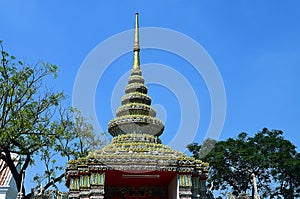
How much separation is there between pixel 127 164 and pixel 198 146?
28833 millimetres

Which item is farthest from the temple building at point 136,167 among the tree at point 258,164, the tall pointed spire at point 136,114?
the tree at point 258,164

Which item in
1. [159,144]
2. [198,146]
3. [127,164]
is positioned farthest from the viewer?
[198,146]

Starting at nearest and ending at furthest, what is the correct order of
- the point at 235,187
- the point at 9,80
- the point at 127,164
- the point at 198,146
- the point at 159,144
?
1. the point at 127,164
2. the point at 159,144
3. the point at 9,80
4. the point at 235,187
5. the point at 198,146

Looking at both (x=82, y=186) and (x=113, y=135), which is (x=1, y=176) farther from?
(x=82, y=186)

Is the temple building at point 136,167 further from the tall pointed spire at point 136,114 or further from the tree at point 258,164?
the tree at point 258,164

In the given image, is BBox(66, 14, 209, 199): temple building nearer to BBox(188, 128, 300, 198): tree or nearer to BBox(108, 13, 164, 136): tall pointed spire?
BBox(108, 13, 164, 136): tall pointed spire

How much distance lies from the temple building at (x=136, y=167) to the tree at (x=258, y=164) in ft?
71.0

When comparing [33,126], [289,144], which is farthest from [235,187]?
[33,126]

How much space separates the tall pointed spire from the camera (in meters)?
20.2

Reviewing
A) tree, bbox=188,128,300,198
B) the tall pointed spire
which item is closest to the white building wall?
the tall pointed spire

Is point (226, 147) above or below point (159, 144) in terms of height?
above

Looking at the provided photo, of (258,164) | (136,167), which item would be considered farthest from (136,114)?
(258,164)

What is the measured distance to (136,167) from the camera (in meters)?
17.0

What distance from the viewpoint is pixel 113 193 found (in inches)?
765
